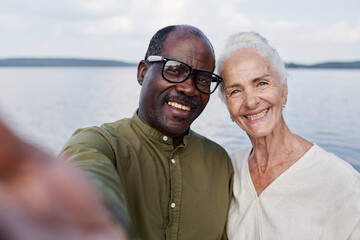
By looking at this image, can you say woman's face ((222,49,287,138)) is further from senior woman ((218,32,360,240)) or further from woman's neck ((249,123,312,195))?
woman's neck ((249,123,312,195))

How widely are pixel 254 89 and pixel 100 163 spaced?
74.1 inches

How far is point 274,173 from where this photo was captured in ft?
9.63

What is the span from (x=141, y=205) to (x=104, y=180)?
1.40 meters

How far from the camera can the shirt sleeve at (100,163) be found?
2.20ft

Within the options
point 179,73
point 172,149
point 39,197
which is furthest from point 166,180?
point 39,197

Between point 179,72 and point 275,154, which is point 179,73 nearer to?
point 179,72

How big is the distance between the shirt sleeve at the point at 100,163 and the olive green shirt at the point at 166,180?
0.02 meters

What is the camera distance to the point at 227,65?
291 cm

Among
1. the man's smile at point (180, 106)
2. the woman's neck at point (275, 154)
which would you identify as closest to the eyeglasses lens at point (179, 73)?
the man's smile at point (180, 106)

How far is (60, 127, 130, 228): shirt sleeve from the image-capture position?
2.20ft

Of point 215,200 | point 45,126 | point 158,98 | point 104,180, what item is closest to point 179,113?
point 158,98

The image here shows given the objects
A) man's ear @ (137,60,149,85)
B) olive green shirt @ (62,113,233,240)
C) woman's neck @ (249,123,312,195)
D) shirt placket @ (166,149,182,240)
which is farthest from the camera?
woman's neck @ (249,123,312,195)

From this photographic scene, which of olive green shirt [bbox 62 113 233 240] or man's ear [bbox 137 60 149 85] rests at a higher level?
man's ear [bbox 137 60 149 85]

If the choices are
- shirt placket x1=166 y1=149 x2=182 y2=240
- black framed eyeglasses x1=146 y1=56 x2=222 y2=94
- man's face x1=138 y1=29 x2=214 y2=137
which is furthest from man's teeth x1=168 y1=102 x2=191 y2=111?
shirt placket x1=166 y1=149 x2=182 y2=240
